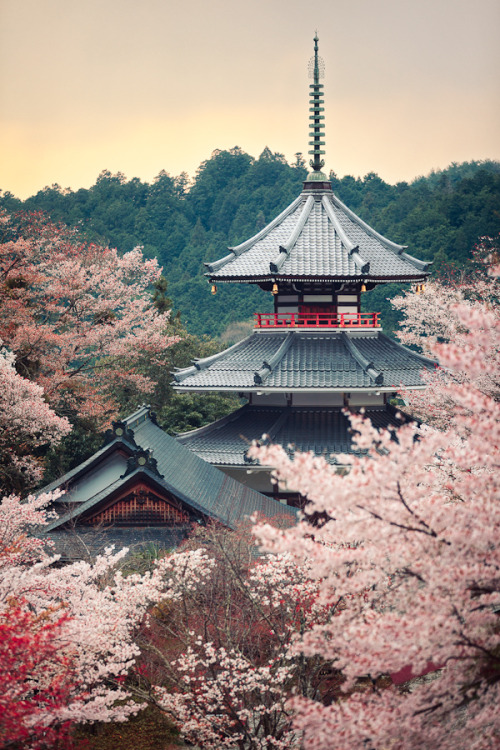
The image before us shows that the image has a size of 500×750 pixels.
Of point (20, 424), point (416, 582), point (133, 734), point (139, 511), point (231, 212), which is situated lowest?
point (133, 734)

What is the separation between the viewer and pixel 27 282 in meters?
29.6

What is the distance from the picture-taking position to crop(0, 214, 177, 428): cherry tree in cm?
2762

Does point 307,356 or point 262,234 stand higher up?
point 262,234

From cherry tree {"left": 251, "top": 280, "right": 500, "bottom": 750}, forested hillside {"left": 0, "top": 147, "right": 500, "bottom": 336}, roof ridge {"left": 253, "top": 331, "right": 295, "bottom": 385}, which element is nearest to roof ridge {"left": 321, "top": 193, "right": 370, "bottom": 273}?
roof ridge {"left": 253, "top": 331, "right": 295, "bottom": 385}

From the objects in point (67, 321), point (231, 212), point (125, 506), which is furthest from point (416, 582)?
point (231, 212)

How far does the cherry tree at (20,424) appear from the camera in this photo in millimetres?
20906

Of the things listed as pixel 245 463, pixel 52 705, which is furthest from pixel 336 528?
pixel 245 463

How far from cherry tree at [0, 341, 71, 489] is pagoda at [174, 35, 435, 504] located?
374 centimetres

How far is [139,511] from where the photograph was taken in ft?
49.2

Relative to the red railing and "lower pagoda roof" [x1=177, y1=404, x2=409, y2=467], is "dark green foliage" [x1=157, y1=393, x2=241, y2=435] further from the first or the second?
the red railing

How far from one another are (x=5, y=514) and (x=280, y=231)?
528 inches

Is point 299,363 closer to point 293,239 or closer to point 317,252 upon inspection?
point 317,252

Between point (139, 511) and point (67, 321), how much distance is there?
17882 mm

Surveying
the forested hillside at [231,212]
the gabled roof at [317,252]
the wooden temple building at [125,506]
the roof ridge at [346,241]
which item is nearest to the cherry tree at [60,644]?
the wooden temple building at [125,506]
